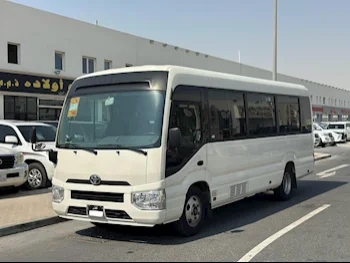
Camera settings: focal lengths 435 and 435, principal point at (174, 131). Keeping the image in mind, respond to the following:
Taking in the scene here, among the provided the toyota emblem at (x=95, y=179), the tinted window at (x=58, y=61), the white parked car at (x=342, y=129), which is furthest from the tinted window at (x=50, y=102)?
the white parked car at (x=342, y=129)

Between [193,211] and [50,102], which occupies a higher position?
[50,102]

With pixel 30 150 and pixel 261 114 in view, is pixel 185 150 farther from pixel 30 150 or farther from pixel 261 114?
pixel 30 150

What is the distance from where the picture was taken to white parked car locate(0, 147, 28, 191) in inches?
399

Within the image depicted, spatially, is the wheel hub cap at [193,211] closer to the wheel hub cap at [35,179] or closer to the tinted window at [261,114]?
the tinted window at [261,114]

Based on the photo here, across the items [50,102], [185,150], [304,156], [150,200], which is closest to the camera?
[150,200]

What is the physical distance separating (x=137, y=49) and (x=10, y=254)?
2417 cm

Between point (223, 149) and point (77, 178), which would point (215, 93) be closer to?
point (223, 149)

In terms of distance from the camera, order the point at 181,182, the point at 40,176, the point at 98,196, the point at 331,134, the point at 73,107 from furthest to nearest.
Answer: the point at 331,134, the point at 40,176, the point at 73,107, the point at 181,182, the point at 98,196

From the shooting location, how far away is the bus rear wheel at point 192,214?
6531 millimetres

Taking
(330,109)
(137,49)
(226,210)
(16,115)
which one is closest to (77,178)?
(226,210)

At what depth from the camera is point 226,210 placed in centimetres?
884

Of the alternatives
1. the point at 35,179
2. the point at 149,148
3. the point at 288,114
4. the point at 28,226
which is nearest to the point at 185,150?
the point at 149,148

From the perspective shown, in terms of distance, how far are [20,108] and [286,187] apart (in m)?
16.6

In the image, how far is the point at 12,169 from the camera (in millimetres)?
10273
